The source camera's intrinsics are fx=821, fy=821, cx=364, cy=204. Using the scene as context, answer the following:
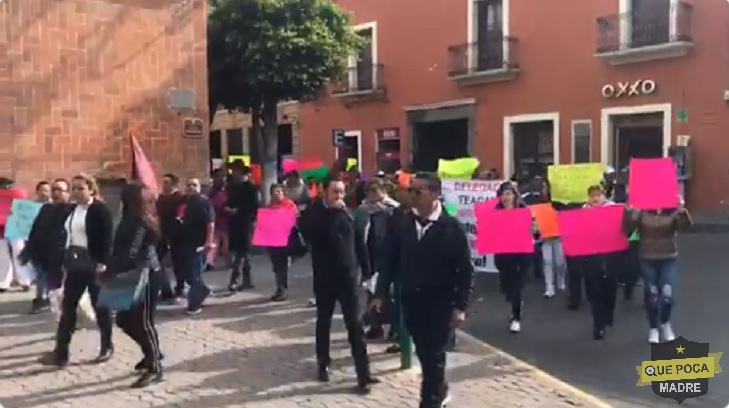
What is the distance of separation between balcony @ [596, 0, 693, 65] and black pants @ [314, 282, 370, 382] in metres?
14.5

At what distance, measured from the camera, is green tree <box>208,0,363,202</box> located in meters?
16.3

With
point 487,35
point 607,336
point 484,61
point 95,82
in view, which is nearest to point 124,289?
point 607,336

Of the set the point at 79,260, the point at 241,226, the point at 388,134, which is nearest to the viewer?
the point at 79,260

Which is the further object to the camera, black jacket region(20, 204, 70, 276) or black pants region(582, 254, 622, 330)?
black pants region(582, 254, 622, 330)

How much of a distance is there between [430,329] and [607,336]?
342cm

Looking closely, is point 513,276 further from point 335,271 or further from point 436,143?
point 436,143

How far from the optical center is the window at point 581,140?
800 inches

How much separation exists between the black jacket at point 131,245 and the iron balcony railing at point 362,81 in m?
19.7

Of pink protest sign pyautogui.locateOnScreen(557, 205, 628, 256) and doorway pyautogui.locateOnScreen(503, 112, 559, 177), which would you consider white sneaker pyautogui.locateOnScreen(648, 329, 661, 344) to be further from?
doorway pyautogui.locateOnScreen(503, 112, 559, 177)

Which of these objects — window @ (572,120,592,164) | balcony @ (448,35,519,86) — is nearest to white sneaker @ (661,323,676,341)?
window @ (572,120,592,164)

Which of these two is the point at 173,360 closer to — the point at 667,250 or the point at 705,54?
the point at 667,250

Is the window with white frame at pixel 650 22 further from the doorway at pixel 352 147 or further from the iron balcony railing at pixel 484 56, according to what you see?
the doorway at pixel 352 147

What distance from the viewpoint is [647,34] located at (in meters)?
19.0

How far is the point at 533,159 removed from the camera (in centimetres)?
2202
